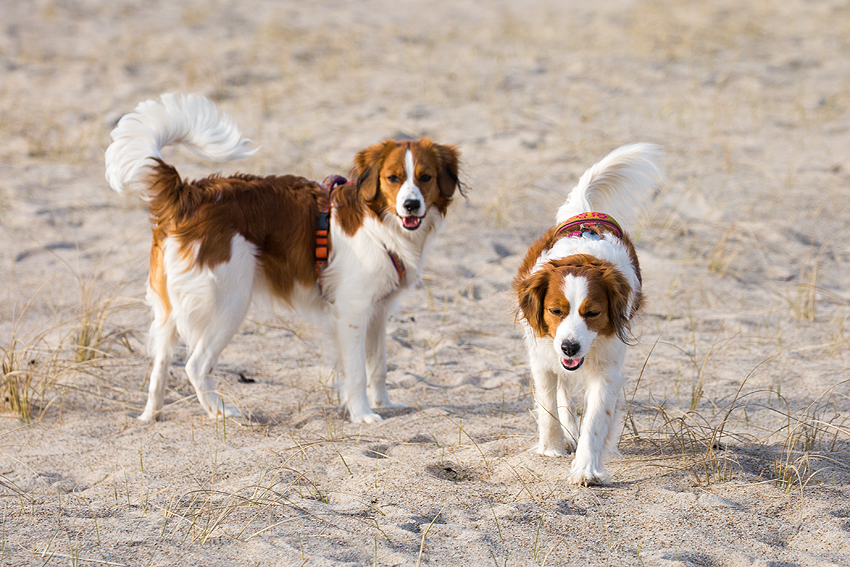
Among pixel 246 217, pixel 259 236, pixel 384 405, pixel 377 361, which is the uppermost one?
pixel 246 217

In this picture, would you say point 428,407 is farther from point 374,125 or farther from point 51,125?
point 51,125

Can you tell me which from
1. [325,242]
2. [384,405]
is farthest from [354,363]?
[325,242]

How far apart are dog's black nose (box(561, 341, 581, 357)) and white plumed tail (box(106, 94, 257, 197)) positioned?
232 cm

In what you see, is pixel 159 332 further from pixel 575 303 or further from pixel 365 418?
pixel 575 303

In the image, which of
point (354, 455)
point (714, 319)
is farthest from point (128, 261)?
point (714, 319)

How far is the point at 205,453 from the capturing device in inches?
156

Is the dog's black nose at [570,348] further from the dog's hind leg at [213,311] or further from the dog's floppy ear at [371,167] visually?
the dog's hind leg at [213,311]

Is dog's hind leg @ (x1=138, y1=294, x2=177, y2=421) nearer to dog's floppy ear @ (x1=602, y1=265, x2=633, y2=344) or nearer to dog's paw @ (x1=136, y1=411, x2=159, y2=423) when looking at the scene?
dog's paw @ (x1=136, y1=411, x2=159, y2=423)

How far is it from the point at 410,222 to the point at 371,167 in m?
0.39

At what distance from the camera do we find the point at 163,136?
452cm

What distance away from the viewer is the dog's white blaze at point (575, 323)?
3.31 m

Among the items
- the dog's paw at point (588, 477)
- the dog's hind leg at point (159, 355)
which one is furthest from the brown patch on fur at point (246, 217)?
the dog's paw at point (588, 477)

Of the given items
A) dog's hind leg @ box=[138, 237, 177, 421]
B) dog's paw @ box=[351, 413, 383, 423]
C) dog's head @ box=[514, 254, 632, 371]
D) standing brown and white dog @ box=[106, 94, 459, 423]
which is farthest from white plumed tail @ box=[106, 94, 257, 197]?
dog's head @ box=[514, 254, 632, 371]

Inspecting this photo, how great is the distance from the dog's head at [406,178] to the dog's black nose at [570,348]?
147cm
